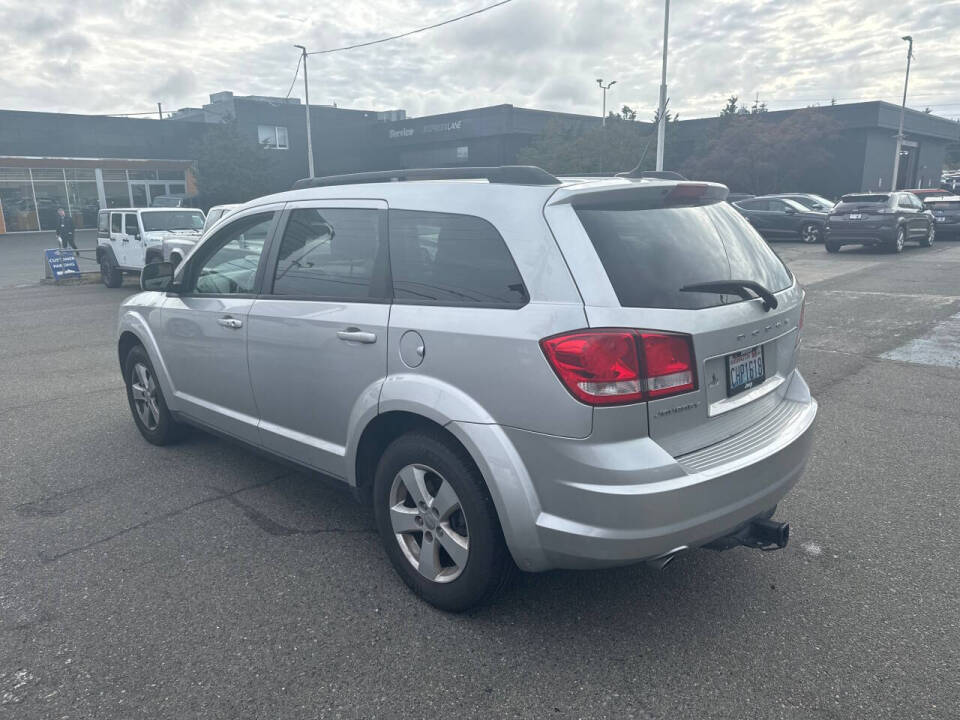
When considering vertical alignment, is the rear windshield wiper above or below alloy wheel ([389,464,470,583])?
above

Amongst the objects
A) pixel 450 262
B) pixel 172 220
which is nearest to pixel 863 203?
pixel 172 220

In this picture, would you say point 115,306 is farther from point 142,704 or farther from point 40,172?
point 40,172

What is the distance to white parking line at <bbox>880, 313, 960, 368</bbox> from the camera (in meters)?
7.66

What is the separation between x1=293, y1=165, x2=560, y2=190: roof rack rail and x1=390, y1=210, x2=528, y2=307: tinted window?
0.74 feet

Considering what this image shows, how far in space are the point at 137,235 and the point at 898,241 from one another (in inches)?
742

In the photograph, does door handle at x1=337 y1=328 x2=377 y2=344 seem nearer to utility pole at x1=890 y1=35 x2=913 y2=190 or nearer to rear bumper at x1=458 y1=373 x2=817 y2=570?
rear bumper at x1=458 y1=373 x2=817 y2=570

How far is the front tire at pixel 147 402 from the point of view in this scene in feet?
16.7

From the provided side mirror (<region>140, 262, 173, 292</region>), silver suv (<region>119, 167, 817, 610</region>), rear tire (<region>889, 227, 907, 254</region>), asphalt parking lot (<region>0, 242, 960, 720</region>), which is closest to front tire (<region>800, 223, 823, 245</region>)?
rear tire (<region>889, 227, 907, 254</region>)

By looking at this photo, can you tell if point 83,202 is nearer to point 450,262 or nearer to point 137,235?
point 137,235

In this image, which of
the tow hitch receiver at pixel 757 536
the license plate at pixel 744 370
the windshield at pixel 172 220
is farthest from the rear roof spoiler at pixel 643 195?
the windshield at pixel 172 220

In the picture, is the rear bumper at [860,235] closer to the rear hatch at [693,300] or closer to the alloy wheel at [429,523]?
the rear hatch at [693,300]

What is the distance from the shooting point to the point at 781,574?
3395 millimetres

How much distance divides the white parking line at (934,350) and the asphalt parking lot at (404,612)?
2.94 meters

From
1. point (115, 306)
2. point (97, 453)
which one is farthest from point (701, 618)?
point (115, 306)
